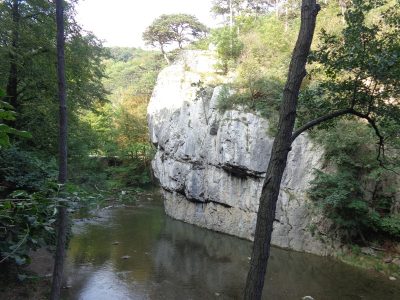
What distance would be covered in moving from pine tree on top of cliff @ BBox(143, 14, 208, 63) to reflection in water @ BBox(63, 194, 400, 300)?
19.3 metres

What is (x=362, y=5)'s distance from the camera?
517cm

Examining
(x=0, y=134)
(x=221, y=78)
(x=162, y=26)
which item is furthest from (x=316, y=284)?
(x=162, y=26)

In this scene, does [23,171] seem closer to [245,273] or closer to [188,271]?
[188,271]

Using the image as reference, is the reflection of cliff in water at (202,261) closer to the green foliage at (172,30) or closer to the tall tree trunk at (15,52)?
the tall tree trunk at (15,52)

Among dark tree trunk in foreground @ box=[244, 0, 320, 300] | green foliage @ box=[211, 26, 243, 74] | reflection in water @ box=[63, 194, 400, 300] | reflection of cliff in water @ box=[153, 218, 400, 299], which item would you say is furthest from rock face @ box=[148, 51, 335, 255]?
dark tree trunk in foreground @ box=[244, 0, 320, 300]

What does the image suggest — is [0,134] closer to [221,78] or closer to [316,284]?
[316,284]

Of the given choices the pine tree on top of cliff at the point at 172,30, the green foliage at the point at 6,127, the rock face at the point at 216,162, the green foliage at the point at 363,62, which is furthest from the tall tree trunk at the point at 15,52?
the pine tree on top of cliff at the point at 172,30

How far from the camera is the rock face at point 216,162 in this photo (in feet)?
46.3

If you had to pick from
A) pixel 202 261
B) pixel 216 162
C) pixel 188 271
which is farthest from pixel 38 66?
pixel 216 162

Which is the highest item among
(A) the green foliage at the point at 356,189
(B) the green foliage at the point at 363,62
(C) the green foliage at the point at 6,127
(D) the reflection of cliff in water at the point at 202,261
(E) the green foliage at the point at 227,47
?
(E) the green foliage at the point at 227,47

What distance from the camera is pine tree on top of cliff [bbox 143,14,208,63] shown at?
28.8 meters

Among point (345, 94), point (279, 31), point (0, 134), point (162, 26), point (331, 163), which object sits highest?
point (162, 26)

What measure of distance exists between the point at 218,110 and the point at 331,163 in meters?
6.43

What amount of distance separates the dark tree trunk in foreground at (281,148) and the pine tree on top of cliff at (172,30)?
2615 cm
